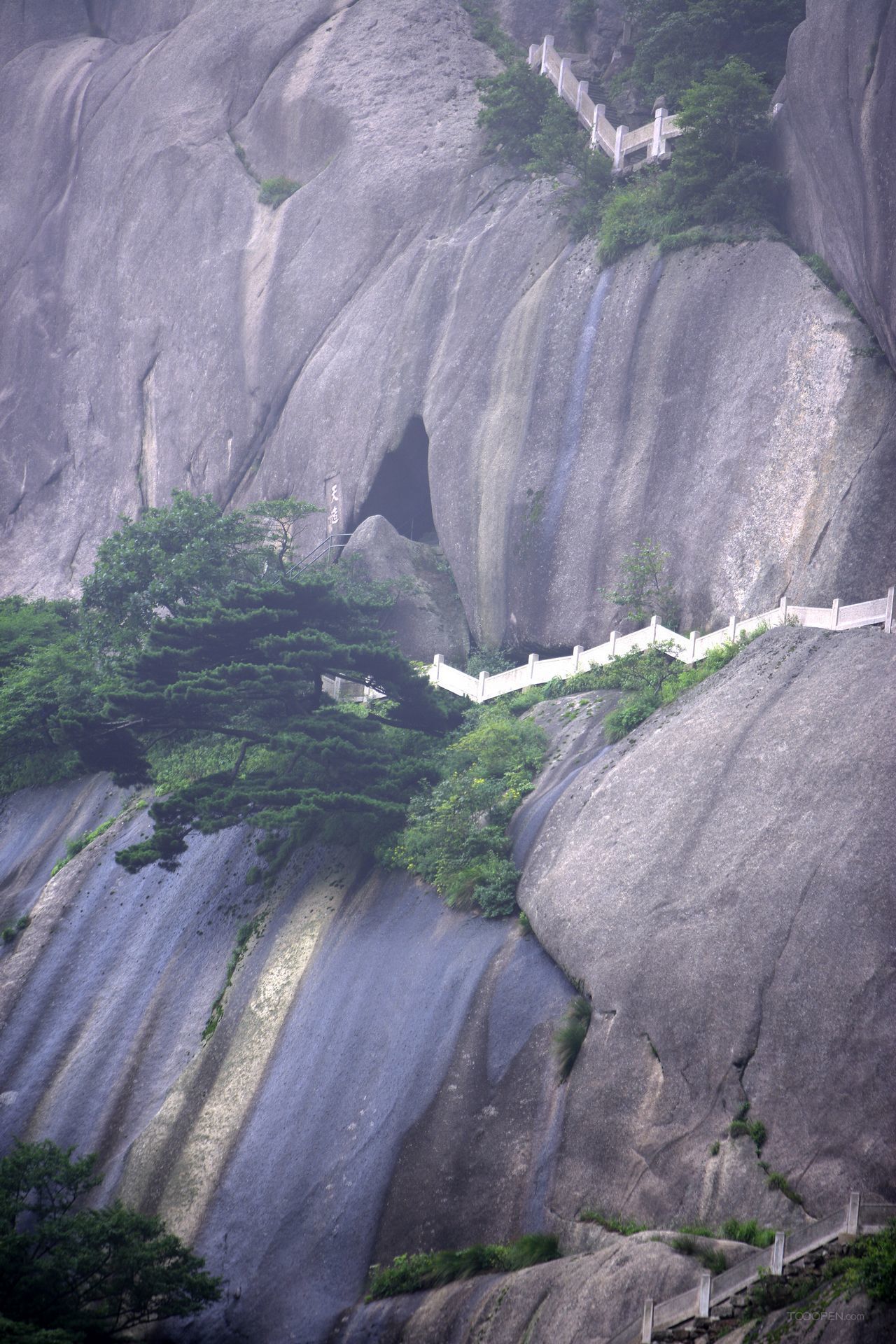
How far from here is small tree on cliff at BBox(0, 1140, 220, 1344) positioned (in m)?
17.6

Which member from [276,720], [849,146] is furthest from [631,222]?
[276,720]

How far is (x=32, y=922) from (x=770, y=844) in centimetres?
1831

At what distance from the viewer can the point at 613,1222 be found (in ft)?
57.1

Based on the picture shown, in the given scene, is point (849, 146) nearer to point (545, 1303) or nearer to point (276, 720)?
point (276, 720)

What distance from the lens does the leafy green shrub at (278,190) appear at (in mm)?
48969

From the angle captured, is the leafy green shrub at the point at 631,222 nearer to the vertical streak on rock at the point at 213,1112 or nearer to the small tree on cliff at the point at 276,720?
the small tree on cliff at the point at 276,720

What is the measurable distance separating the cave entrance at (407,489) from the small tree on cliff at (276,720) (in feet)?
35.9

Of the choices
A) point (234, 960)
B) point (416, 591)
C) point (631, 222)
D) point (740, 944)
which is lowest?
point (416, 591)

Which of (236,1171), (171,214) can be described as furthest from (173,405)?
(236,1171)

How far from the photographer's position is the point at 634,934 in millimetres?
20375

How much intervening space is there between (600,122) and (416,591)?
17758 mm

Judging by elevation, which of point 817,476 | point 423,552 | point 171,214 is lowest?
point 423,552

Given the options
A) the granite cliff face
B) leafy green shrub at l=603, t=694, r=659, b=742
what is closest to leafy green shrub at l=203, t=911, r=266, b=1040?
the granite cliff face

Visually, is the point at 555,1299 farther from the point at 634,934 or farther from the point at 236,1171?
the point at 236,1171
